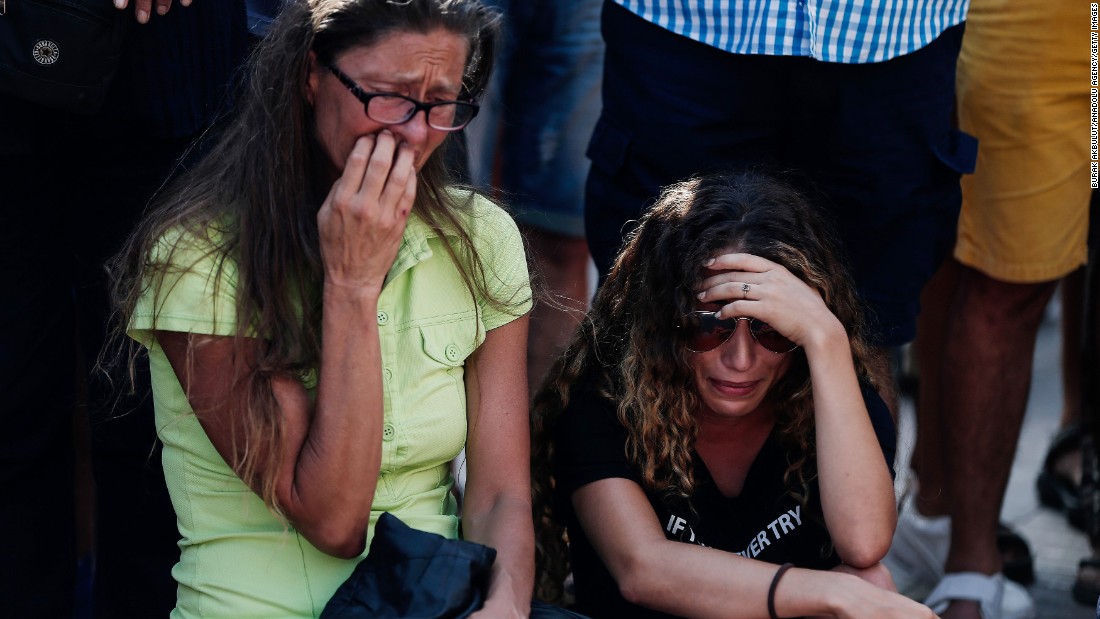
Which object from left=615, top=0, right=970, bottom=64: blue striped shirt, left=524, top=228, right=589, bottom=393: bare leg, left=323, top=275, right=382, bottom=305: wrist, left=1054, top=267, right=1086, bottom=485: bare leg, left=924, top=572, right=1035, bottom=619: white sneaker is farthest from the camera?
left=1054, top=267, right=1086, bottom=485: bare leg

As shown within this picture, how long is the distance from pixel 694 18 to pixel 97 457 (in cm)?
149

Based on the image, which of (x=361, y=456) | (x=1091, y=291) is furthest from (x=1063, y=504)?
(x=361, y=456)

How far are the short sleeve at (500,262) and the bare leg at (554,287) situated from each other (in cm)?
124

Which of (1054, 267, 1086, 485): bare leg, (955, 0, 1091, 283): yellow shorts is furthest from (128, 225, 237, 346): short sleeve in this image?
(1054, 267, 1086, 485): bare leg

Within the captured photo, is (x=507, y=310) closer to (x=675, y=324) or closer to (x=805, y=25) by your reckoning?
(x=675, y=324)

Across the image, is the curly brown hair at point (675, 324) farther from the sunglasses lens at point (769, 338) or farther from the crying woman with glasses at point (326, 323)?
the crying woman with glasses at point (326, 323)

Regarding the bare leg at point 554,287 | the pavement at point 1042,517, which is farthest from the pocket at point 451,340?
the pavement at point 1042,517

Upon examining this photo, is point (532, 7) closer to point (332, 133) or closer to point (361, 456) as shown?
point (332, 133)

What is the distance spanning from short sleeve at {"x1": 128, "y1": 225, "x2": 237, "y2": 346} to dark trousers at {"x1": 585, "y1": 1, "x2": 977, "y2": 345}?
1.04 metres

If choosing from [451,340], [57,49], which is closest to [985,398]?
[451,340]

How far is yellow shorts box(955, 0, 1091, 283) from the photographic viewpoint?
3.22 metres

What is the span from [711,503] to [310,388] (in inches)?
32.0

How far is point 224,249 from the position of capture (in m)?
2.18

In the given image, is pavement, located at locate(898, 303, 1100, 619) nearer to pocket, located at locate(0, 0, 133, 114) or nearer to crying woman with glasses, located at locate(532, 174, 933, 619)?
crying woman with glasses, located at locate(532, 174, 933, 619)
